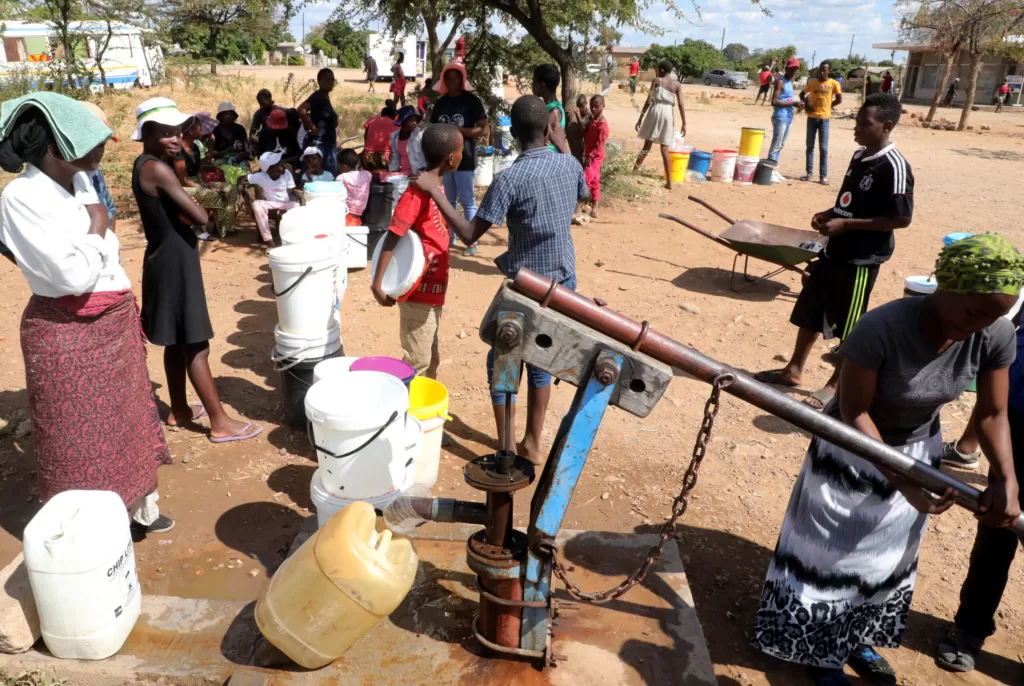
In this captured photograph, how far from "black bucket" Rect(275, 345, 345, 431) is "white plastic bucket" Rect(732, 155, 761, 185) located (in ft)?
Result: 31.0

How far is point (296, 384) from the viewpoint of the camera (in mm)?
4324

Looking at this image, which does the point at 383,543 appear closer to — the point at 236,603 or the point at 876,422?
the point at 236,603

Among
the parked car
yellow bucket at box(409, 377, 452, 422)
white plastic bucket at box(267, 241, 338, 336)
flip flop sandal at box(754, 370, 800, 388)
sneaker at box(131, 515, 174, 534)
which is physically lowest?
sneaker at box(131, 515, 174, 534)

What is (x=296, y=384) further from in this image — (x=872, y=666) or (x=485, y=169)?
(x=485, y=169)

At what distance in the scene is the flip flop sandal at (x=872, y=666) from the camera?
113 inches

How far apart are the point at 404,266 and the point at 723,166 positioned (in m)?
9.56

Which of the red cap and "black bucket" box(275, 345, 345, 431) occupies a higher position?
the red cap

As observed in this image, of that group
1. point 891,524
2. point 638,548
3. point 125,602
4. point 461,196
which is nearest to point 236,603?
point 125,602

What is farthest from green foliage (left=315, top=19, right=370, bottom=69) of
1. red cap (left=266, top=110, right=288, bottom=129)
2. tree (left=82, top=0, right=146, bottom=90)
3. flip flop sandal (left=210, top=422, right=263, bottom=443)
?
flip flop sandal (left=210, top=422, right=263, bottom=443)

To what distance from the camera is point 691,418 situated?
4906mm

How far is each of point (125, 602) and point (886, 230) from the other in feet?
14.8

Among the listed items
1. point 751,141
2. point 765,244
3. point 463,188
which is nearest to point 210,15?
point 751,141

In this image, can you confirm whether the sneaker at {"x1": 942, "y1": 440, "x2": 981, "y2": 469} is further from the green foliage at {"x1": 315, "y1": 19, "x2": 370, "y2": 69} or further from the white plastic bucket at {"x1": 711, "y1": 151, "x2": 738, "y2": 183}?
the green foliage at {"x1": 315, "y1": 19, "x2": 370, "y2": 69}

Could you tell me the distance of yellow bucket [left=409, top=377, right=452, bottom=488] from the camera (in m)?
3.60
